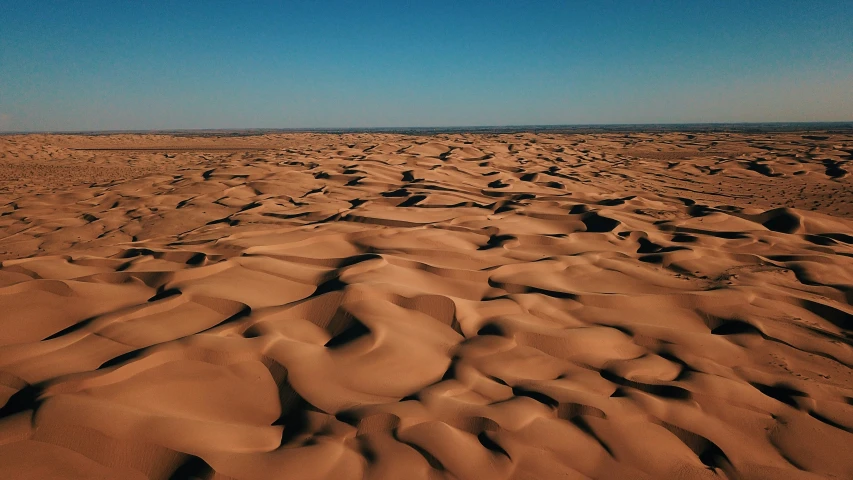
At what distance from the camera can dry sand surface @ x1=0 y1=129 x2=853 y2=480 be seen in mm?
1435

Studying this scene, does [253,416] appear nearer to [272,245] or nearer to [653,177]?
[272,245]

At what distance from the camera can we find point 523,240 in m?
3.70

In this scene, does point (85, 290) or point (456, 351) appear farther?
point (85, 290)

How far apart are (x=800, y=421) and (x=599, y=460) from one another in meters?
0.82

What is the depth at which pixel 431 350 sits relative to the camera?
6.70ft

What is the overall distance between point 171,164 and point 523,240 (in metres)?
12.1

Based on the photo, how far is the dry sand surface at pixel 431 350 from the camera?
4.71 ft

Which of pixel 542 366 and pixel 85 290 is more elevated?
pixel 85 290

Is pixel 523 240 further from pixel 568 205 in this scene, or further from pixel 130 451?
pixel 130 451

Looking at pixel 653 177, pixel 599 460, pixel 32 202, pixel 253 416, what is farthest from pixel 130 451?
pixel 653 177

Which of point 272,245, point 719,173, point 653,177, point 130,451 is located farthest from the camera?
point 719,173

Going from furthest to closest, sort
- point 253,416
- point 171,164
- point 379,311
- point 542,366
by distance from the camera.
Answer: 1. point 171,164
2. point 379,311
3. point 542,366
4. point 253,416

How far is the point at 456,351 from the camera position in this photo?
204 cm

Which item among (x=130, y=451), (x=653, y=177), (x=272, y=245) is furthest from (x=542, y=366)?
(x=653, y=177)
